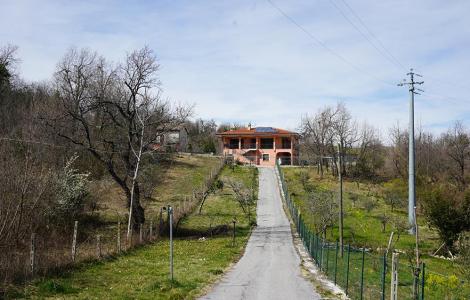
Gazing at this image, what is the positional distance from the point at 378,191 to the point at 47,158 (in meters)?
41.1

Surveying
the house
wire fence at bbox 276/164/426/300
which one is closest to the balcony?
the house

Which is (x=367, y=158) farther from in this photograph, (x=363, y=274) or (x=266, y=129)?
(x=363, y=274)

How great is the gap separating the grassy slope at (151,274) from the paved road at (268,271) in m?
0.69

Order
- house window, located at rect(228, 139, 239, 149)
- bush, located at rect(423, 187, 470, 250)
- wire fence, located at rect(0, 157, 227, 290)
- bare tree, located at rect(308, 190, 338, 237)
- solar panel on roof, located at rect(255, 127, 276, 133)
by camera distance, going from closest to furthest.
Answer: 1. wire fence, located at rect(0, 157, 227, 290)
2. bush, located at rect(423, 187, 470, 250)
3. bare tree, located at rect(308, 190, 338, 237)
4. solar panel on roof, located at rect(255, 127, 276, 133)
5. house window, located at rect(228, 139, 239, 149)

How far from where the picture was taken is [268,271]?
21.7 m

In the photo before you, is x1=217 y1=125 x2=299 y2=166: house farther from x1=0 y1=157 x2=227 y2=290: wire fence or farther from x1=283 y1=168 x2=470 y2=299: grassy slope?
x1=0 y1=157 x2=227 y2=290: wire fence

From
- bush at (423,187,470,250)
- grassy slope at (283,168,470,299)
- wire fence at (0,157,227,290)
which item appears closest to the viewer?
wire fence at (0,157,227,290)

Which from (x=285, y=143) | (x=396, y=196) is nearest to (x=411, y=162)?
(x=396, y=196)

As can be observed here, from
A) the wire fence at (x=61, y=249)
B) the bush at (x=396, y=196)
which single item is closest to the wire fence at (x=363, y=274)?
the wire fence at (x=61, y=249)

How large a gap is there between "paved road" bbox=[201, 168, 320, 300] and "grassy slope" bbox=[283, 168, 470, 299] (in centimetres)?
203

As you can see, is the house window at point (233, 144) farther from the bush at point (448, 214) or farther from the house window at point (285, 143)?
the bush at point (448, 214)

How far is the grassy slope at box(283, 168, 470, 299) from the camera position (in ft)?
64.7

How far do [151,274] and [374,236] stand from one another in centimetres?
2261

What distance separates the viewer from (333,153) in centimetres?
7575
